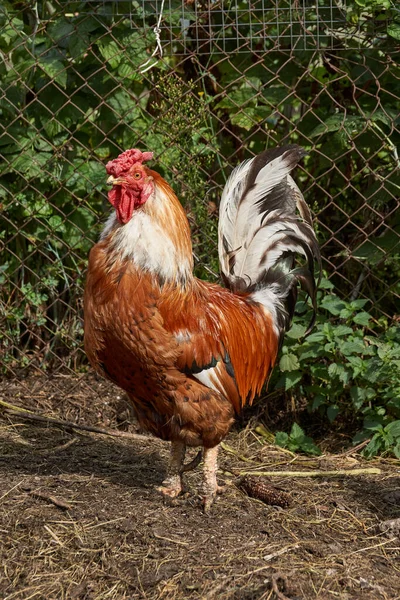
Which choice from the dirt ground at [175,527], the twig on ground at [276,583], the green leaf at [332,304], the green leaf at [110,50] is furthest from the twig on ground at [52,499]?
the green leaf at [110,50]

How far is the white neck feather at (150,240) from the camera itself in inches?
137

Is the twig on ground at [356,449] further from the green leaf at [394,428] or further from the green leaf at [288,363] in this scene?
the green leaf at [288,363]

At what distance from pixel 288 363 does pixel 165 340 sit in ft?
4.47

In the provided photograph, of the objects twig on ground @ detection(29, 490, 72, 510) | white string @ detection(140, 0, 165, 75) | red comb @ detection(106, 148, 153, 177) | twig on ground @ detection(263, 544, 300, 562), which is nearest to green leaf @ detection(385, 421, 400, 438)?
twig on ground @ detection(263, 544, 300, 562)

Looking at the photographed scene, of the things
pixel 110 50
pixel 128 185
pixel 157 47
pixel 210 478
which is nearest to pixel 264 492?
pixel 210 478

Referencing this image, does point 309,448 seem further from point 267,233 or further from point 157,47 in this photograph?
point 157,47

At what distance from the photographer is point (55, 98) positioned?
16.3ft

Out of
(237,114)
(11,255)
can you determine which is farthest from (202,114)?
(11,255)

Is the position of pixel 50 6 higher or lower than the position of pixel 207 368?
higher

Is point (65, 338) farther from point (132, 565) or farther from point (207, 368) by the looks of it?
point (132, 565)

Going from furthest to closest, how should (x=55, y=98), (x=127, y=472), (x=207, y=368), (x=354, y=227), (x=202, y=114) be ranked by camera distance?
(x=354, y=227) < (x=55, y=98) < (x=202, y=114) < (x=127, y=472) < (x=207, y=368)

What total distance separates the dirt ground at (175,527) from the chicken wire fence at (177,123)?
1092 millimetres

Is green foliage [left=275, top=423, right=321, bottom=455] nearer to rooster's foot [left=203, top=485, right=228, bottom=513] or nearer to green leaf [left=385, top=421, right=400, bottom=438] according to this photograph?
green leaf [left=385, top=421, right=400, bottom=438]

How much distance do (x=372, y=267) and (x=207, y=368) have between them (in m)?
1.88
